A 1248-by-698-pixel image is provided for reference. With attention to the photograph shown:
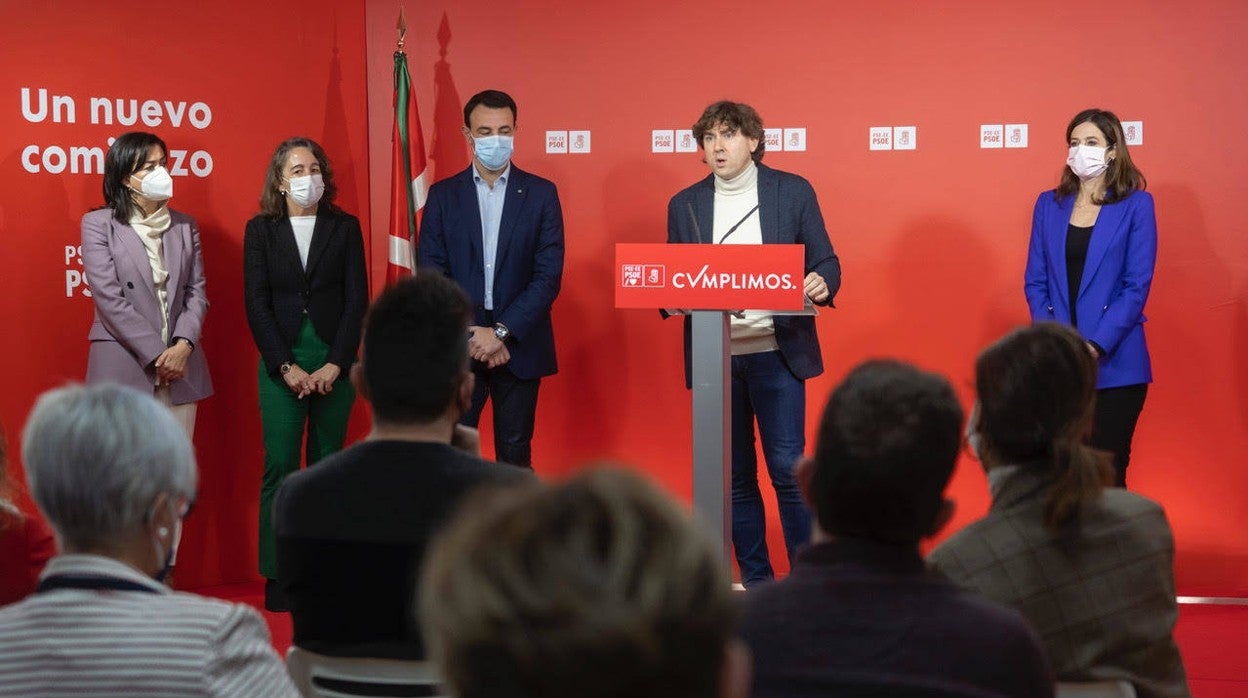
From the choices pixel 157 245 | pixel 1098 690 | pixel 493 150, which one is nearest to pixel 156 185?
pixel 157 245

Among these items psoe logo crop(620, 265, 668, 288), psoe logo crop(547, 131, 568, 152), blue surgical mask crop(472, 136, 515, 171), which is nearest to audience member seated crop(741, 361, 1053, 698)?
psoe logo crop(620, 265, 668, 288)

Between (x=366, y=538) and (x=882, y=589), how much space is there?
0.92m

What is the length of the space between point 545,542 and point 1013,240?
5.29 metres

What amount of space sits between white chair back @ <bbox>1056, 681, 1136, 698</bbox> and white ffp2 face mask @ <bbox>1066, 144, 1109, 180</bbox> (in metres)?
3.34

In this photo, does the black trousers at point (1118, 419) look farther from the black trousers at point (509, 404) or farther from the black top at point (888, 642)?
the black top at point (888, 642)

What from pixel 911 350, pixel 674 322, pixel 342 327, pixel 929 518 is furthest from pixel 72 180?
pixel 929 518

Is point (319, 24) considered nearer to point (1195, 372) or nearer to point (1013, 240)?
point (1013, 240)

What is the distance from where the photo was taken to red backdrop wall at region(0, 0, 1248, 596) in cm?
552

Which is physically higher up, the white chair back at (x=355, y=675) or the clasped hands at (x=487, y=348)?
the clasped hands at (x=487, y=348)

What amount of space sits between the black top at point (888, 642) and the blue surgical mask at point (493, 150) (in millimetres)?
3950

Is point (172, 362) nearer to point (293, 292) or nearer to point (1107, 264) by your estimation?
point (293, 292)

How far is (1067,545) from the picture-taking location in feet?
7.07

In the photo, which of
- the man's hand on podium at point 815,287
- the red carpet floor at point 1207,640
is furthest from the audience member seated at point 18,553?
the man's hand on podium at point 815,287

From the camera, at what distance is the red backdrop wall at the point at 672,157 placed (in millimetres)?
5520
